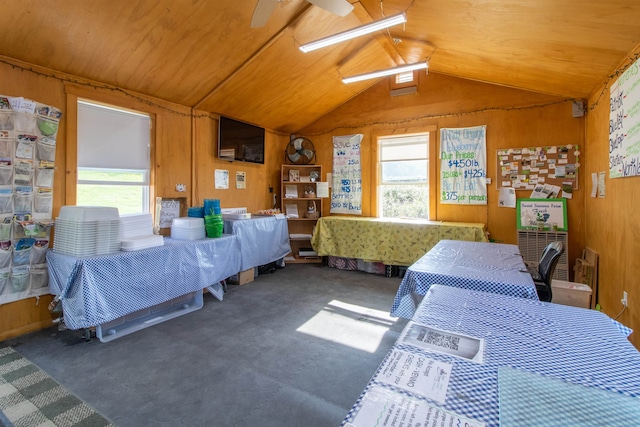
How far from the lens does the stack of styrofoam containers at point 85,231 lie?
2.76 meters

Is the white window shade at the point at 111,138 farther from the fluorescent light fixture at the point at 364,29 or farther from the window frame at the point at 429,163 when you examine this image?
the window frame at the point at 429,163

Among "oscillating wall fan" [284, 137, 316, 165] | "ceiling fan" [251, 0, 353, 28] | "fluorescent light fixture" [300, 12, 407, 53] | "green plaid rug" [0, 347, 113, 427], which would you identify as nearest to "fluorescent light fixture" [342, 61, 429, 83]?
"fluorescent light fixture" [300, 12, 407, 53]

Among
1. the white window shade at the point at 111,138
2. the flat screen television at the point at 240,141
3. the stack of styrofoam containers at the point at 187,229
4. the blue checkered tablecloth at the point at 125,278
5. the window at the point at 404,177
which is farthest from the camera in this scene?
the window at the point at 404,177

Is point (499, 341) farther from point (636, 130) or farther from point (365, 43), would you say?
point (365, 43)

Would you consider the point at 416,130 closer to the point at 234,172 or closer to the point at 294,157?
the point at 294,157

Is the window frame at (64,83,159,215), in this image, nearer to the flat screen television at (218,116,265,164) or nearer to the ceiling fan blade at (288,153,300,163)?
the flat screen television at (218,116,265,164)

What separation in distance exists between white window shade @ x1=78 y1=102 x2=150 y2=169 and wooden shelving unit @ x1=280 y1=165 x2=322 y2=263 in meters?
2.56

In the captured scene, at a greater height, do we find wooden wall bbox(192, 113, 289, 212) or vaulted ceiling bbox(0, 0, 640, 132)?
vaulted ceiling bbox(0, 0, 640, 132)

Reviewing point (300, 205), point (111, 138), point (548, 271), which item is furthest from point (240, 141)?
point (548, 271)

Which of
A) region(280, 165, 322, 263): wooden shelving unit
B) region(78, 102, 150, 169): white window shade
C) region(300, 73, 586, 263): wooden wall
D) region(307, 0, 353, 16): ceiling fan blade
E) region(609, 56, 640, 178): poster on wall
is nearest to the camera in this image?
region(307, 0, 353, 16): ceiling fan blade

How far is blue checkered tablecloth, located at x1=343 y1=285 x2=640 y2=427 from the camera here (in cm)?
76

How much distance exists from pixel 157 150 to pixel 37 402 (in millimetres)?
2852

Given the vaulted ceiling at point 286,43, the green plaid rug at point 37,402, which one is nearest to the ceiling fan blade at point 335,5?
the vaulted ceiling at point 286,43

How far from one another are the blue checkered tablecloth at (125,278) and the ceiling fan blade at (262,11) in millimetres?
2367
